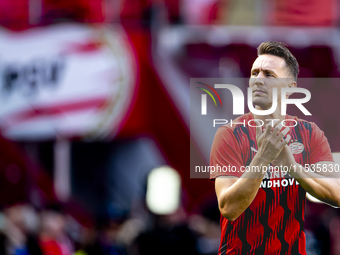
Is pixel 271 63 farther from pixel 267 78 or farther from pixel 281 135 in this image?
pixel 281 135

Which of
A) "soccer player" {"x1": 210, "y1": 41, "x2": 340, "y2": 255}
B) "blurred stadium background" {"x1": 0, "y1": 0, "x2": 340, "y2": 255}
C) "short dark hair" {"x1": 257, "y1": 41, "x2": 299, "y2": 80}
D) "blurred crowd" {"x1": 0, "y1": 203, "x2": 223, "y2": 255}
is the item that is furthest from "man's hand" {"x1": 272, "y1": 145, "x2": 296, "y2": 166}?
"blurred stadium background" {"x1": 0, "y1": 0, "x2": 340, "y2": 255}

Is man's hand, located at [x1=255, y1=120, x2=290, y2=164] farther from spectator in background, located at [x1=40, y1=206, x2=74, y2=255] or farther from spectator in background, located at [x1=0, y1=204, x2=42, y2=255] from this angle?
spectator in background, located at [x1=40, y1=206, x2=74, y2=255]

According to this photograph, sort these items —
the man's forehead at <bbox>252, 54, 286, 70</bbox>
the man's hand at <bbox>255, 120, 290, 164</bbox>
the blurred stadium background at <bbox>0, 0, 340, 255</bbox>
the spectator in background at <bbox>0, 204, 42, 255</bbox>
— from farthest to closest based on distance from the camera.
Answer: the blurred stadium background at <bbox>0, 0, 340, 255</bbox>, the spectator in background at <bbox>0, 204, 42, 255</bbox>, the man's forehead at <bbox>252, 54, 286, 70</bbox>, the man's hand at <bbox>255, 120, 290, 164</bbox>

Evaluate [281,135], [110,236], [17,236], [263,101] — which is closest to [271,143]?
[281,135]

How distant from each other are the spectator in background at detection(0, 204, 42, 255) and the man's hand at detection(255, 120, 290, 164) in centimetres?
383

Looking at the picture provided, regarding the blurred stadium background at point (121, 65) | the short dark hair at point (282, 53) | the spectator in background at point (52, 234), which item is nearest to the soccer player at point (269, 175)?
the short dark hair at point (282, 53)

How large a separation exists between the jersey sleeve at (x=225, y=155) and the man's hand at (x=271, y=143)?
0.47 ft

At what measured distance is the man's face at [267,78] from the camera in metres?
1.49

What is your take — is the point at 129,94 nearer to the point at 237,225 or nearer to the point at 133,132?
the point at 133,132

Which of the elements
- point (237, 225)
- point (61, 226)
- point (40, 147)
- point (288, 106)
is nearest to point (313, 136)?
point (288, 106)

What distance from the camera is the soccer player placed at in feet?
4.78

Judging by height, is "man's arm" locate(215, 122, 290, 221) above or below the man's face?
below

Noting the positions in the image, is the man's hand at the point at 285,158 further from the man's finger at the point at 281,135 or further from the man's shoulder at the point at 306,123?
the man's shoulder at the point at 306,123

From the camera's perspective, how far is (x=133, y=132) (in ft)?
29.4
